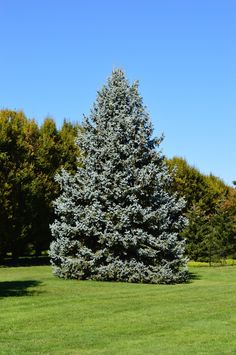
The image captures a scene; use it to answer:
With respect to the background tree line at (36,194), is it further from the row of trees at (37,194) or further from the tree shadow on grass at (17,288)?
the tree shadow on grass at (17,288)

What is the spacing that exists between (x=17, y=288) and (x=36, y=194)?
1835cm

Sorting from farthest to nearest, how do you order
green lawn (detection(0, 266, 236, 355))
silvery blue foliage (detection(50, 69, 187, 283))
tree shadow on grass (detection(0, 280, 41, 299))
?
silvery blue foliage (detection(50, 69, 187, 283)) < tree shadow on grass (detection(0, 280, 41, 299)) < green lawn (detection(0, 266, 236, 355))

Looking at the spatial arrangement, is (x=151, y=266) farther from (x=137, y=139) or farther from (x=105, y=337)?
(x=105, y=337)

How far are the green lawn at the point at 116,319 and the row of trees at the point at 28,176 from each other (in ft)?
54.8

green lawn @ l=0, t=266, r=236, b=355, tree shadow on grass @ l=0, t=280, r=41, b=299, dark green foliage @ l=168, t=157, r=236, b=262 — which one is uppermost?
dark green foliage @ l=168, t=157, r=236, b=262

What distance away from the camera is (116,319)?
13.7 meters

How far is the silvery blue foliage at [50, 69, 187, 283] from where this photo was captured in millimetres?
24641

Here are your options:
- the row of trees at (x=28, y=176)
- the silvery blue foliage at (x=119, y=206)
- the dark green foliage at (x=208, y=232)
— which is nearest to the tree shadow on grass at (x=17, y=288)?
the silvery blue foliage at (x=119, y=206)

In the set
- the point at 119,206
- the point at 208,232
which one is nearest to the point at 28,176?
the point at 208,232

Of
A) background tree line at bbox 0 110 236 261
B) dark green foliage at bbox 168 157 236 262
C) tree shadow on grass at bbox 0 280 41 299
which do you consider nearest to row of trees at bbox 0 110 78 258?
background tree line at bbox 0 110 236 261

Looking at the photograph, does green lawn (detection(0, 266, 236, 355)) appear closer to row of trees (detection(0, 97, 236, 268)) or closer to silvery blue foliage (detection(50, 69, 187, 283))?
silvery blue foliage (detection(50, 69, 187, 283))

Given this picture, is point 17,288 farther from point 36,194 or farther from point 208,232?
point 208,232

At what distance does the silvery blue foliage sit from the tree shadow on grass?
3016 millimetres

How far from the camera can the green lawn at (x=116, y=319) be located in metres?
10.4
